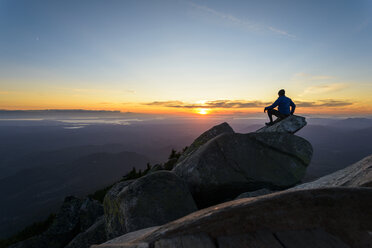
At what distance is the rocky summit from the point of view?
7.93m

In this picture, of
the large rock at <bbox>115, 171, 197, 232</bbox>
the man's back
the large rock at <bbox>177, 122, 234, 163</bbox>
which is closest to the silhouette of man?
the man's back

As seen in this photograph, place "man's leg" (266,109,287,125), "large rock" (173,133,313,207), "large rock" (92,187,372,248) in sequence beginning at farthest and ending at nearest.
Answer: "man's leg" (266,109,287,125)
"large rock" (173,133,313,207)
"large rock" (92,187,372,248)

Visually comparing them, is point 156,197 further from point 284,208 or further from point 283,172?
point 283,172

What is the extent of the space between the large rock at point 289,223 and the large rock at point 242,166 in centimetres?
571

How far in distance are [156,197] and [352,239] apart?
5219 millimetres

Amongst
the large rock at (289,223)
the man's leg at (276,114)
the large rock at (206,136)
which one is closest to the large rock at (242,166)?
the man's leg at (276,114)

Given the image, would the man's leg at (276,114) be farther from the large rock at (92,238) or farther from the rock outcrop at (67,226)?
the rock outcrop at (67,226)

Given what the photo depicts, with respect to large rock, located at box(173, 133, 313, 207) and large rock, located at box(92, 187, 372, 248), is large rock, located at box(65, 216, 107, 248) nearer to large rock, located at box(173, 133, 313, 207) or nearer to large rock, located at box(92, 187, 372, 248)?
large rock, located at box(173, 133, 313, 207)

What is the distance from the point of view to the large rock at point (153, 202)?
5.66 meters

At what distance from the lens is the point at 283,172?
351 inches

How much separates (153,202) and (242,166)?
4.83 m

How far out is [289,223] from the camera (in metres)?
2.21

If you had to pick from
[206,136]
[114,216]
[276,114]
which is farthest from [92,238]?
[276,114]

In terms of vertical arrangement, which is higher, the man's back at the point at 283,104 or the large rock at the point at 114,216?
the man's back at the point at 283,104
